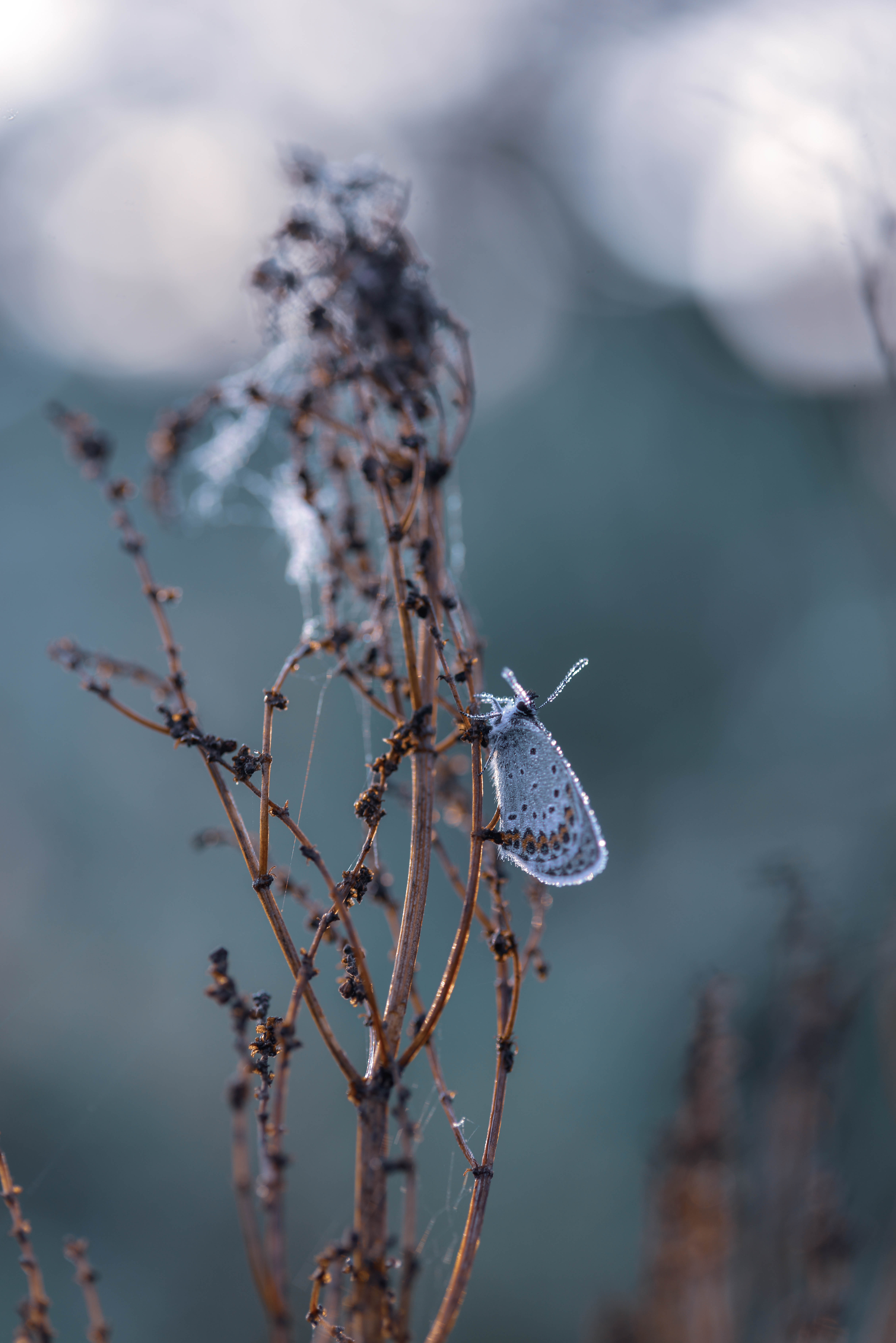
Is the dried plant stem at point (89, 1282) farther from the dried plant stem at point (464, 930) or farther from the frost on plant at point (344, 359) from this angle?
the frost on plant at point (344, 359)

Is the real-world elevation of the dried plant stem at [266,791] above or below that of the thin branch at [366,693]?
below

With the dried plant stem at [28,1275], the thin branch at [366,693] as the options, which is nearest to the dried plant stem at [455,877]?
the thin branch at [366,693]

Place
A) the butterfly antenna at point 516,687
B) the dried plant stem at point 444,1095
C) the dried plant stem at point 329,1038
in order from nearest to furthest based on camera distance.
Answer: the dried plant stem at point 329,1038 → the dried plant stem at point 444,1095 → the butterfly antenna at point 516,687

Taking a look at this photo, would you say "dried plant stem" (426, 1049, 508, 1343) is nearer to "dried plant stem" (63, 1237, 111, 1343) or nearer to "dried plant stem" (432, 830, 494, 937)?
"dried plant stem" (432, 830, 494, 937)

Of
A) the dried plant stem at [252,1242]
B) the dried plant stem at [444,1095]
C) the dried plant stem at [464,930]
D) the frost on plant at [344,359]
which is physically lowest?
the dried plant stem at [252,1242]

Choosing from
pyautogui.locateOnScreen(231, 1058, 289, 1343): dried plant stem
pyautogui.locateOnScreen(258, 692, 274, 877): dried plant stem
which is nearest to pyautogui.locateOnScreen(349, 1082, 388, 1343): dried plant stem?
pyautogui.locateOnScreen(231, 1058, 289, 1343): dried plant stem

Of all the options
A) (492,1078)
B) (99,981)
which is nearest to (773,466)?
(492,1078)

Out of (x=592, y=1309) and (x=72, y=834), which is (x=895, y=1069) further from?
(x=72, y=834)
